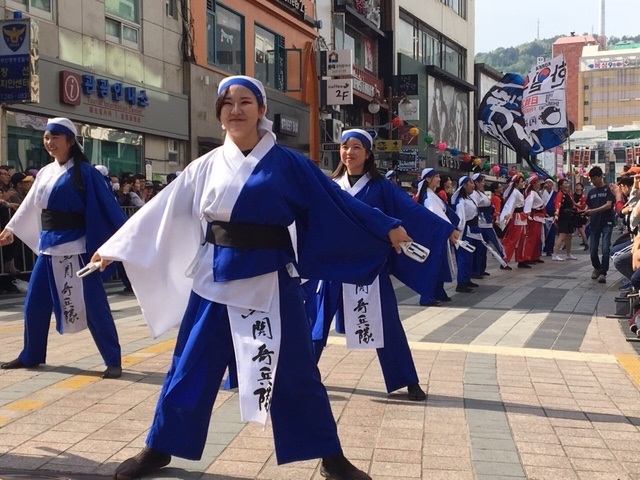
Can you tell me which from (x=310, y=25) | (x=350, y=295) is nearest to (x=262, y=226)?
(x=350, y=295)

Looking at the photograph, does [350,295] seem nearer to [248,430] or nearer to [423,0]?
[248,430]

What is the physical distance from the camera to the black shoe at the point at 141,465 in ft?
12.2

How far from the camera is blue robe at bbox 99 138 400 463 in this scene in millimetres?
3686

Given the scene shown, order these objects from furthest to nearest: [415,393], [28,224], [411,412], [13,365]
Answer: [28,224] < [13,365] < [415,393] < [411,412]

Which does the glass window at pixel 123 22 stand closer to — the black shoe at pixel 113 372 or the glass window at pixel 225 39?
the glass window at pixel 225 39

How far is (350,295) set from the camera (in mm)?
5602

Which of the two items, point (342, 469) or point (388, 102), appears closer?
point (342, 469)

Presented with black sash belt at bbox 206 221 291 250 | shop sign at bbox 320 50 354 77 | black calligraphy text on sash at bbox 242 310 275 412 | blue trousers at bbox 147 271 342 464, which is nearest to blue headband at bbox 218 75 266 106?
black sash belt at bbox 206 221 291 250

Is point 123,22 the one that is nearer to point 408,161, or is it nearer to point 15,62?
point 15,62

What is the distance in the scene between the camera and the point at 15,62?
13.7 metres

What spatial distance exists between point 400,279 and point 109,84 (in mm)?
13002

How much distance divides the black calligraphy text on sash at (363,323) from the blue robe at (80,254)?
5.53ft

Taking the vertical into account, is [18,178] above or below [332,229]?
above

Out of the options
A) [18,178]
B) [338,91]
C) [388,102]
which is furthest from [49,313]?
[388,102]
